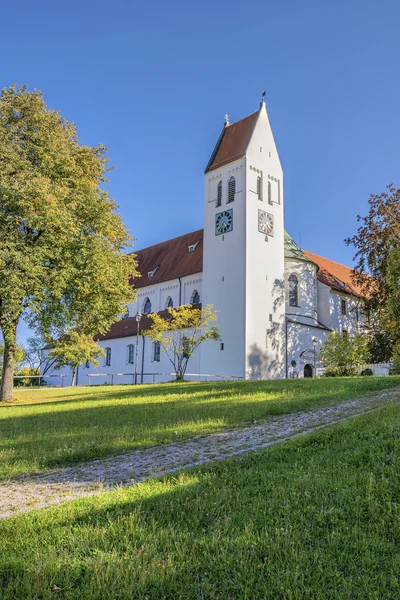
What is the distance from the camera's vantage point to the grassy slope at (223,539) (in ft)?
9.64

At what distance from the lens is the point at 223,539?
350 centimetres

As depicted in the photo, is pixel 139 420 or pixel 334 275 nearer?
pixel 139 420

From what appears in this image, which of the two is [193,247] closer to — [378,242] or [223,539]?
[378,242]

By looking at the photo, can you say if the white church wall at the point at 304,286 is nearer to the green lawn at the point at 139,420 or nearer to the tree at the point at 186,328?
the tree at the point at 186,328

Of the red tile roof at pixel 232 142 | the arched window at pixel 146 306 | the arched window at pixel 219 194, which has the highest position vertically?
the red tile roof at pixel 232 142

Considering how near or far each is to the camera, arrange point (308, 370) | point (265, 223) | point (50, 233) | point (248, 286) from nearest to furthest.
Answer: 1. point (50, 233)
2. point (248, 286)
3. point (265, 223)
4. point (308, 370)

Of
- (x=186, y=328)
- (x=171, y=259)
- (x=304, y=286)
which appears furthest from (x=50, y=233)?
(x=171, y=259)

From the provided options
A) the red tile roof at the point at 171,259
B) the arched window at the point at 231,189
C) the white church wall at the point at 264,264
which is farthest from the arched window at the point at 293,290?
the arched window at the point at 231,189

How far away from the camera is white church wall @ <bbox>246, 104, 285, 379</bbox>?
116 ft

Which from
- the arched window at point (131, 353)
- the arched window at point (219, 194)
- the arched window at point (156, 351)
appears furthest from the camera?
the arched window at point (131, 353)

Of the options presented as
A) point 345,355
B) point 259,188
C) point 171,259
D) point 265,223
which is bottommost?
point 345,355

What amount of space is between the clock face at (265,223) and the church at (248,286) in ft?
0.29

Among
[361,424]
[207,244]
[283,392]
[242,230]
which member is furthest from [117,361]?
[361,424]

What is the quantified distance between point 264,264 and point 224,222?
15.3ft
